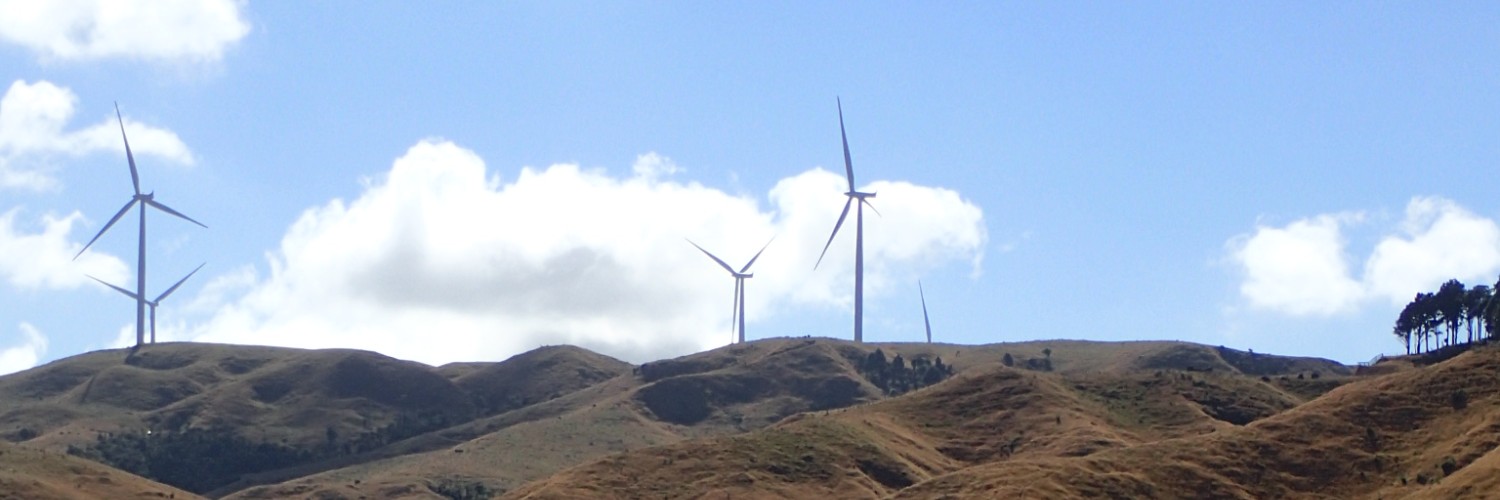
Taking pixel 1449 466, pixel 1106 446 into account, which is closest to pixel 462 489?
pixel 1106 446

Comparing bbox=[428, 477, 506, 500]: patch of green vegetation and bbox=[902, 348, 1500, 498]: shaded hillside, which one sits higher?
bbox=[902, 348, 1500, 498]: shaded hillside

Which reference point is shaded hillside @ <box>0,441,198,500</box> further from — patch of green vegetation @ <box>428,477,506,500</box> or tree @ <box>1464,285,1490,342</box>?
tree @ <box>1464,285,1490,342</box>

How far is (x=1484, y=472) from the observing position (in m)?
85.2

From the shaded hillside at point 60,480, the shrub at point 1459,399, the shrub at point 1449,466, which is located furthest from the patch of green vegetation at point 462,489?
the shrub at point 1449,466

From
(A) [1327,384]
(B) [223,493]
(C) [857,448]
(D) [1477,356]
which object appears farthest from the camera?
(B) [223,493]

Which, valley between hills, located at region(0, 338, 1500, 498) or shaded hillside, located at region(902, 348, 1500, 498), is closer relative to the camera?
shaded hillside, located at region(902, 348, 1500, 498)

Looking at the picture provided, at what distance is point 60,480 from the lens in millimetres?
133875

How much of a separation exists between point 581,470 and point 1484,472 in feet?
193

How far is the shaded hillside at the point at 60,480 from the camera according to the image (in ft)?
411

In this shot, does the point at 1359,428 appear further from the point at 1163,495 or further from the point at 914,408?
the point at 914,408

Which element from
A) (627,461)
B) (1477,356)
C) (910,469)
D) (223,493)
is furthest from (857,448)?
(223,493)

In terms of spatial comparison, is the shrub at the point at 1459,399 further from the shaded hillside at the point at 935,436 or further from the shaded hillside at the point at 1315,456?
the shaded hillside at the point at 935,436

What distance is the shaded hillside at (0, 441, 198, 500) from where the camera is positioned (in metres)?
125

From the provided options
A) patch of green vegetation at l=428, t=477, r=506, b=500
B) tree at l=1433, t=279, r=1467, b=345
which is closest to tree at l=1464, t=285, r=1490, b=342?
tree at l=1433, t=279, r=1467, b=345
